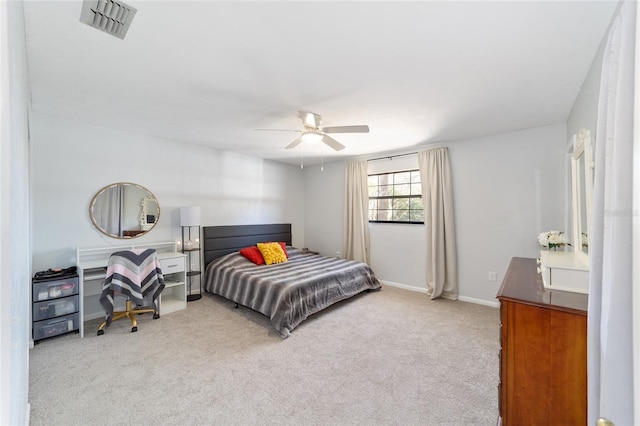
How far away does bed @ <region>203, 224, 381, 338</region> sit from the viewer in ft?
10.0

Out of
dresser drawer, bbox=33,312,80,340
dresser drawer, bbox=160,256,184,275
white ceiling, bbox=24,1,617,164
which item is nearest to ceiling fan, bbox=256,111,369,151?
white ceiling, bbox=24,1,617,164

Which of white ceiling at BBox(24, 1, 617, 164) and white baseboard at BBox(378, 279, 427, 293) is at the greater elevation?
white ceiling at BBox(24, 1, 617, 164)

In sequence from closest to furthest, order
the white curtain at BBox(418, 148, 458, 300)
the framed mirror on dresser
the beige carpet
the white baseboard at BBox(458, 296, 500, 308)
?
the framed mirror on dresser, the beige carpet, the white baseboard at BBox(458, 296, 500, 308), the white curtain at BBox(418, 148, 458, 300)

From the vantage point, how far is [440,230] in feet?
13.2

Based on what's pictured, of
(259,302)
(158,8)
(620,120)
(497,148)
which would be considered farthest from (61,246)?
(497,148)

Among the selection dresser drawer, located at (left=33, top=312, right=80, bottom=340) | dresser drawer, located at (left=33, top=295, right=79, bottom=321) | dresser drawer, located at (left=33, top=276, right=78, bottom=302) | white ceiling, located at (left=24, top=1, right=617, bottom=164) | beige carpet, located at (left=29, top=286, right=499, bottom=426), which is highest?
white ceiling, located at (left=24, top=1, right=617, bottom=164)

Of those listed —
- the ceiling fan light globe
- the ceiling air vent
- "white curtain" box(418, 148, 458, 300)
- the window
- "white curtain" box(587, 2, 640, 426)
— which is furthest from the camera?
the window

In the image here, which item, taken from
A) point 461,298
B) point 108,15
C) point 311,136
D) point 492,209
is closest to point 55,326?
point 108,15

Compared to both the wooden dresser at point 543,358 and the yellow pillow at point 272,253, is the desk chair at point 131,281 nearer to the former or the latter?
the yellow pillow at point 272,253

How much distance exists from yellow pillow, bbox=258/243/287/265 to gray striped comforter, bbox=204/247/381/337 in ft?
0.43

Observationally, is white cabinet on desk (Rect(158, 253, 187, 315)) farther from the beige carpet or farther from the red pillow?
the red pillow

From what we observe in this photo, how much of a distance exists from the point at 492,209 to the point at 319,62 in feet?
10.4

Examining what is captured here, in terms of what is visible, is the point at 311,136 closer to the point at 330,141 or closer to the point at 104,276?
the point at 330,141

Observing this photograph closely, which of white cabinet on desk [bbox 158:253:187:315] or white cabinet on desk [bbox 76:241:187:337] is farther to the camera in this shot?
white cabinet on desk [bbox 158:253:187:315]
